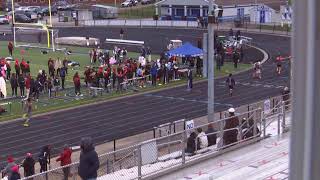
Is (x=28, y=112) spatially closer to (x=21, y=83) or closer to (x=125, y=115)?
(x=125, y=115)

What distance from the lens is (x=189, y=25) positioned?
59.6 metres

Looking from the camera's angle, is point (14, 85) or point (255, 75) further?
point (255, 75)

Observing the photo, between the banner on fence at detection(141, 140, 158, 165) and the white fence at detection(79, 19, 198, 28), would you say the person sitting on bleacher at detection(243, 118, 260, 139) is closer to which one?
the banner on fence at detection(141, 140, 158, 165)

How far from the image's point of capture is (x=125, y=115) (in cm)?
2288

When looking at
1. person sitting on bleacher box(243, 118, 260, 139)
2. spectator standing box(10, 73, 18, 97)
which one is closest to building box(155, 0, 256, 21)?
spectator standing box(10, 73, 18, 97)

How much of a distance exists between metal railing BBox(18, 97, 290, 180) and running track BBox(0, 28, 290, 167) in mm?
5698

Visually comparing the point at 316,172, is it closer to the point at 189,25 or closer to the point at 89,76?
the point at 89,76

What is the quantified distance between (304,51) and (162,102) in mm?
23354

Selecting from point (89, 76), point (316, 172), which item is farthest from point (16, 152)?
point (316, 172)

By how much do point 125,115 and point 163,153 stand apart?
1009 centimetres

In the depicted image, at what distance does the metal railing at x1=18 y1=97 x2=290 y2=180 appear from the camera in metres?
10.7

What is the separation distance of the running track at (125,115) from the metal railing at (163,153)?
570 centimetres

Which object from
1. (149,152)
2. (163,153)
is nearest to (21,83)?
(163,153)

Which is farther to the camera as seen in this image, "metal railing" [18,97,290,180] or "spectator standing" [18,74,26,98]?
"spectator standing" [18,74,26,98]
